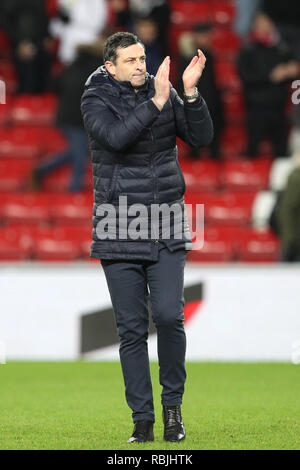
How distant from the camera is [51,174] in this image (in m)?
12.2

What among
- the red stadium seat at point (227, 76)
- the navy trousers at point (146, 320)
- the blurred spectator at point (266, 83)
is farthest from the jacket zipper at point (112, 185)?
the red stadium seat at point (227, 76)

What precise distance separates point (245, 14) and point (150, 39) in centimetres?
249

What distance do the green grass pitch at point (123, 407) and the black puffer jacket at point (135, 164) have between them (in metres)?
0.87

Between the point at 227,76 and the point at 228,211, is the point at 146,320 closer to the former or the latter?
the point at 228,211

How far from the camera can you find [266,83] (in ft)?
38.5

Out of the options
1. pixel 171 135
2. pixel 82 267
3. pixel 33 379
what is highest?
pixel 171 135

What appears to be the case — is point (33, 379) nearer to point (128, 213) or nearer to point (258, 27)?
point (128, 213)

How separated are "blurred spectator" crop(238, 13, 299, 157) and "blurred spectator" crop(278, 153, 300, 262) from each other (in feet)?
5.77

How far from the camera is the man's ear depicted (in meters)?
4.81

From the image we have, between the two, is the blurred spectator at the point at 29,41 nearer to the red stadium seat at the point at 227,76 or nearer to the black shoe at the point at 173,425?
the red stadium seat at the point at 227,76

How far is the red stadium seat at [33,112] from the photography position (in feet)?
43.2

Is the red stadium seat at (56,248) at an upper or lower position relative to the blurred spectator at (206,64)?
lower
